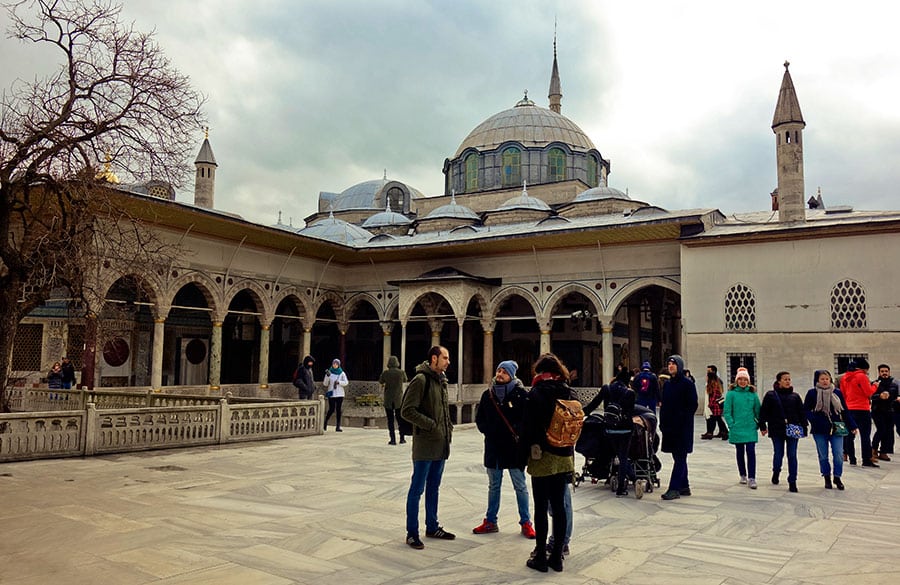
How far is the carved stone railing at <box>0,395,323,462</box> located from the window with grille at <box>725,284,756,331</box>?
9.83 metres

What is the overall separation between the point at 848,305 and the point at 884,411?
707cm

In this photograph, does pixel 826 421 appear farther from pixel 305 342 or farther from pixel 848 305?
pixel 305 342

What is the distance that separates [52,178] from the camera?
286 inches

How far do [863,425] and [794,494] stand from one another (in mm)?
2498

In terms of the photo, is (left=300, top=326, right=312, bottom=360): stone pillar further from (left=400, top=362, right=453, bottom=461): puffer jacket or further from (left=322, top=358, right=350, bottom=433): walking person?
(left=400, top=362, right=453, bottom=461): puffer jacket

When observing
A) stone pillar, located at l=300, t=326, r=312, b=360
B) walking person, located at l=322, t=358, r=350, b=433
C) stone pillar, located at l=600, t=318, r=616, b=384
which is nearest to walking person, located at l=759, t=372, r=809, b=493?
walking person, located at l=322, t=358, r=350, b=433

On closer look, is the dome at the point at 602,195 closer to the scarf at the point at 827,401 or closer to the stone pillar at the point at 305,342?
the stone pillar at the point at 305,342

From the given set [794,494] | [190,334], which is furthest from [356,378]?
[794,494]

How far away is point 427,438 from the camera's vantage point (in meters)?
4.53

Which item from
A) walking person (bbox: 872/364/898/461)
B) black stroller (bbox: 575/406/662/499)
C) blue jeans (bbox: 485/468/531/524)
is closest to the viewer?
blue jeans (bbox: 485/468/531/524)

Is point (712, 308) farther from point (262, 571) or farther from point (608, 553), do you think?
point (262, 571)

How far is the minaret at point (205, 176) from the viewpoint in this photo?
30.5 m

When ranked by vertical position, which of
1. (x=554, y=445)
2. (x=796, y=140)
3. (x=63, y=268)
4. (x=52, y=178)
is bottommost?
(x=554, y=445)

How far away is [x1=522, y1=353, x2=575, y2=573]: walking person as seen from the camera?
3.96 meters
